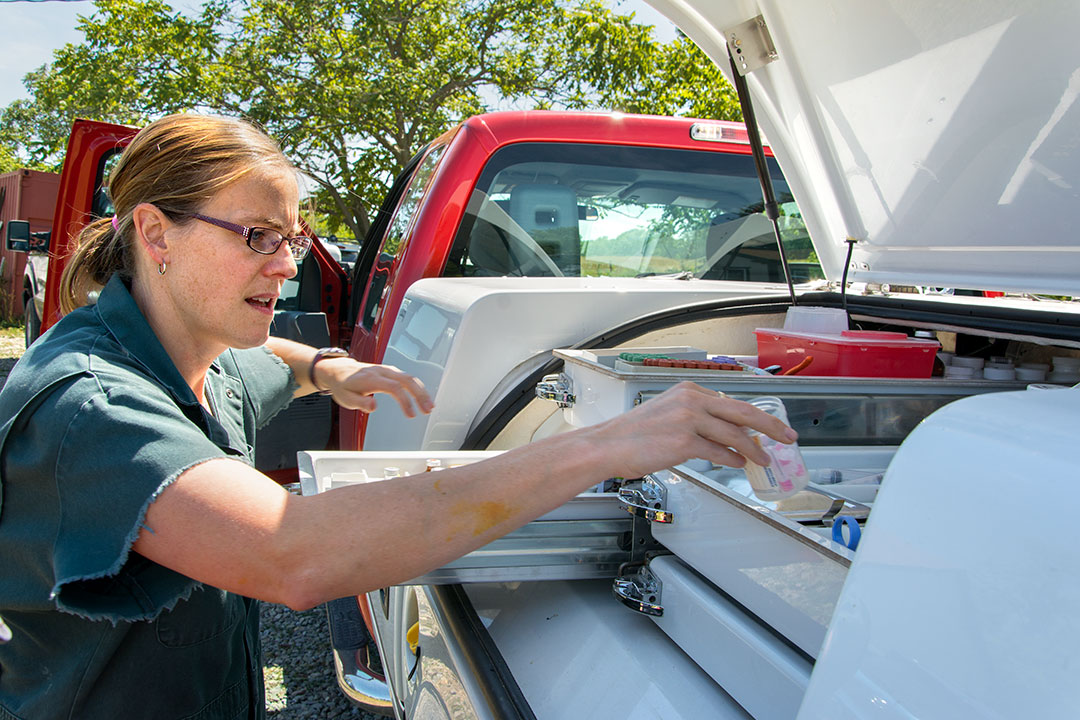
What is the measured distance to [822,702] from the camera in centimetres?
66

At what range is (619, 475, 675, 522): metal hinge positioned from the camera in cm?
117

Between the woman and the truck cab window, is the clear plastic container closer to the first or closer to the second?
the woman

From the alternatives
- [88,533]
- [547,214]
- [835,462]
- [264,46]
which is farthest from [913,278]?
[264,46]

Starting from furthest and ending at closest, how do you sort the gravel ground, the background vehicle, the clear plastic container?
the background vehicle < the gravel ground < the clear plastic container

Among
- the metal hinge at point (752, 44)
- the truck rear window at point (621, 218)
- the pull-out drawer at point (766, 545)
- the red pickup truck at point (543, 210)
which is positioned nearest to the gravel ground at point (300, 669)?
the red pickup truck at point (543, 210)

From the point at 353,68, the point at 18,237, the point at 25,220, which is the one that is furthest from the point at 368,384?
the point at 353,68

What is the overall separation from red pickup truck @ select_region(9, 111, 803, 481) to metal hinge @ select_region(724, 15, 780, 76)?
1112 mm

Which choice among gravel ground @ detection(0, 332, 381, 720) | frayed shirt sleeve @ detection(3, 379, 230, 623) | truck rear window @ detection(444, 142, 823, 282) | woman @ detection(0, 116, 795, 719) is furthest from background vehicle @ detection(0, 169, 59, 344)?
frayed shirt sleeve @ detection(3, 379, 230, 623)

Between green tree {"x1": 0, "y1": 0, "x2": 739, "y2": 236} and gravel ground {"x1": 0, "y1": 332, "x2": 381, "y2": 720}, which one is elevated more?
green tree {"x1": 0, "y1": 0, "x2": 739, "y2": 236}

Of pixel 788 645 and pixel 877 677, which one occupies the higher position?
pixel 877 677

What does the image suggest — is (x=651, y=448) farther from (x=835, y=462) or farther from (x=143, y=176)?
(x=143, y=176)

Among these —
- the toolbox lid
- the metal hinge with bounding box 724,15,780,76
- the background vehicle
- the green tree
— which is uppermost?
the green tree

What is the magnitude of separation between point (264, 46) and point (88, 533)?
1258 cm

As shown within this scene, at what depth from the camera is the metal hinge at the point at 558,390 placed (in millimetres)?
1858
